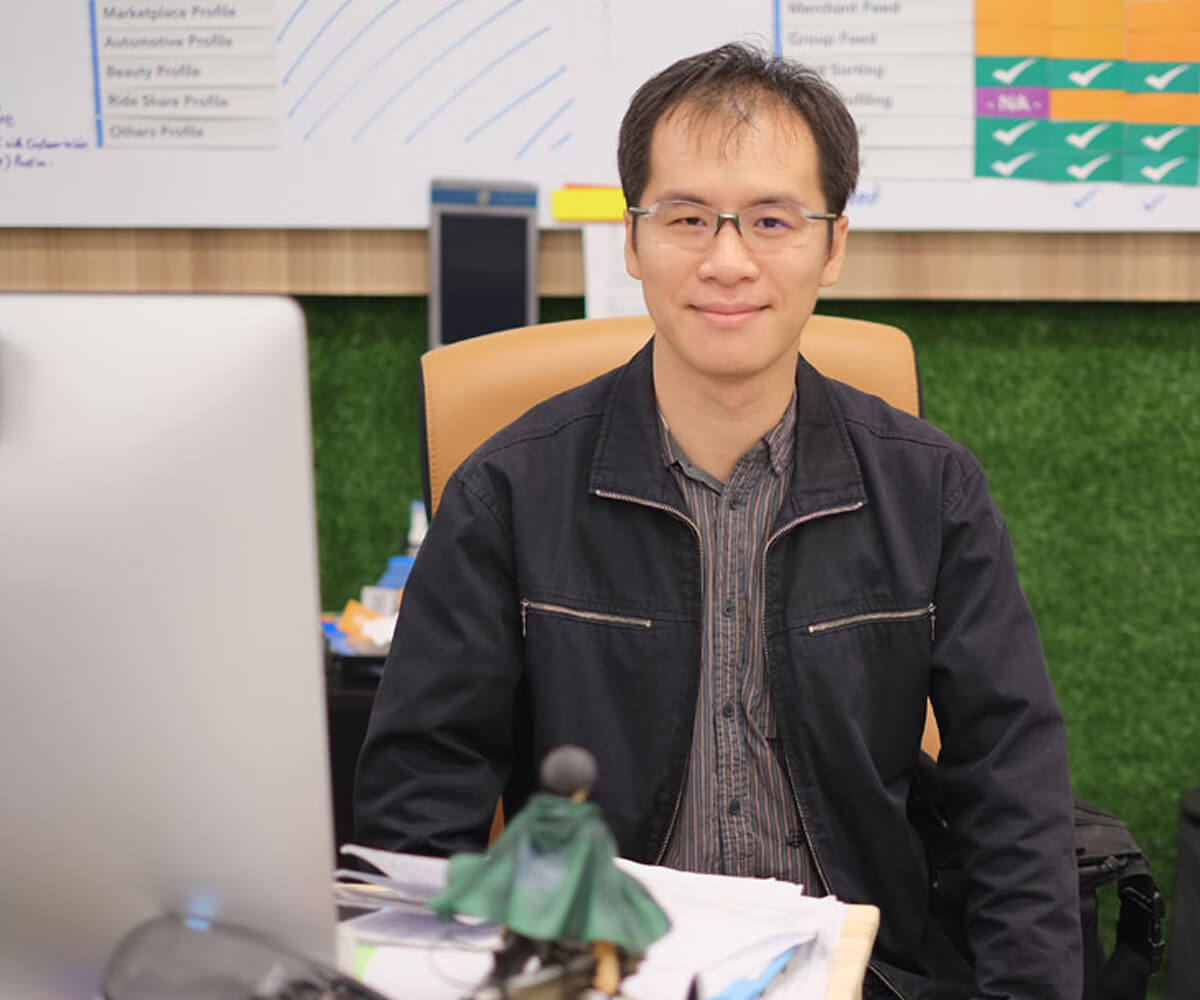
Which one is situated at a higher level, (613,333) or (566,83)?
(566,83)

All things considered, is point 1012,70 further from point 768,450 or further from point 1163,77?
point 768,450

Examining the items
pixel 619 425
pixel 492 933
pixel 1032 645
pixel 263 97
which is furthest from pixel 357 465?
pixel 492 933

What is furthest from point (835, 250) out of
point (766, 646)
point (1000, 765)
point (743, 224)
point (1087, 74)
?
point (1087, 74)

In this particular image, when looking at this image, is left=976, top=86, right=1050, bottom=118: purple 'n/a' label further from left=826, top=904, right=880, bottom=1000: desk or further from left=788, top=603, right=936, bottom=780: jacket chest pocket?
left=826, top=904, right=880, bottom=1000: desk

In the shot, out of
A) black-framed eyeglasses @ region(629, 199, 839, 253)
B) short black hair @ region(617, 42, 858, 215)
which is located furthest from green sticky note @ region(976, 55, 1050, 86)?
black-framed eyeglasses @ region(629, 199, 839, 253)

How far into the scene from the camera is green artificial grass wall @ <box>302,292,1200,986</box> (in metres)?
2.28

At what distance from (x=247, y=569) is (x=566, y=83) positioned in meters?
1.66

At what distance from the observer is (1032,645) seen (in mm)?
1287

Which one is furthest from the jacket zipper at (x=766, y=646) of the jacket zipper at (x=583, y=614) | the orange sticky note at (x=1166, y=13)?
the orange sticky note at (x=1166, y=13)

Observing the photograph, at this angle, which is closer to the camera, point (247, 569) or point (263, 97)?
point (247, 569)

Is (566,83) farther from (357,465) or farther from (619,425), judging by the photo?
(619,425)

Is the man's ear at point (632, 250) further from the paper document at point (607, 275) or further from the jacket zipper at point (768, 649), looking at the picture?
the paper document at point (607, 275)

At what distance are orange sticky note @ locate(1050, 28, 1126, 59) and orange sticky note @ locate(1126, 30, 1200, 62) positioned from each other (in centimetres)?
2

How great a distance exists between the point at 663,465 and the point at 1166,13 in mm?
1333
